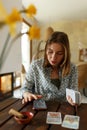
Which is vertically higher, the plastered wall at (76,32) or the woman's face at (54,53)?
the plastered wall at (76,32)

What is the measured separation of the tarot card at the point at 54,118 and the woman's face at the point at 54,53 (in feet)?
1.72

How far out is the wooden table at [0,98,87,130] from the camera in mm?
1024

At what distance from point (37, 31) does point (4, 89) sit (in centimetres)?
151

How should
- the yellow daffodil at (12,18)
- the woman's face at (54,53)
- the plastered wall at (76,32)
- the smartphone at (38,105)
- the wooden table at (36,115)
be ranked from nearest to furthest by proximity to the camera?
the yellow daffodil at (12,18)
the wooden table at (36,115)
the smartphone at (38,105)
the woman's face at (54,53)
the plastered wall at (76,32)

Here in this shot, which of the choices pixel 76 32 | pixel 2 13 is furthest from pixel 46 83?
pixel 76 32

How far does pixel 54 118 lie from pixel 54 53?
63cm

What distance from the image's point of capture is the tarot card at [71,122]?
41.3 inches

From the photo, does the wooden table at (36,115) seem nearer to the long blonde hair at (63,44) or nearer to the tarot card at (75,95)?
the tarot card at (75,95)

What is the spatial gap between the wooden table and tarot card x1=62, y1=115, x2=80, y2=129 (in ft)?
0.08

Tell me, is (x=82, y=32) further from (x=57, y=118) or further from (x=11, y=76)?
(x=57, y=118)

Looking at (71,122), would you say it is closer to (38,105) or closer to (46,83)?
(38,105)

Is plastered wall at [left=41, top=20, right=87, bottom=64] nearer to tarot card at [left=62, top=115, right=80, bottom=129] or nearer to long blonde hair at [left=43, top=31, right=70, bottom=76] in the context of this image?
long blonde hair at [left=43, top=31, right=70, bottom=76]

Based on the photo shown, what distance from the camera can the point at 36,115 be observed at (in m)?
1.22

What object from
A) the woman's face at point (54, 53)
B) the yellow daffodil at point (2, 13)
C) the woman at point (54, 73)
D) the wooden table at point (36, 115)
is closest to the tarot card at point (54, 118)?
the wooden table at point (36, 115)
